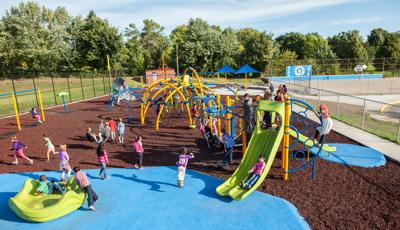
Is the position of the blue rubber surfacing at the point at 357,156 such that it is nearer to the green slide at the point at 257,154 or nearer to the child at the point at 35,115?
the green slide at the point at 257,154

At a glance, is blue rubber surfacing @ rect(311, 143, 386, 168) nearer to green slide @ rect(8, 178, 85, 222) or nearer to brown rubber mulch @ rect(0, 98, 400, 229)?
brown rubber mulch @ rect(0, 98, 400, 229)

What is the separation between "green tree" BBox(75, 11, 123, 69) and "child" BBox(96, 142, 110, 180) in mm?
43244

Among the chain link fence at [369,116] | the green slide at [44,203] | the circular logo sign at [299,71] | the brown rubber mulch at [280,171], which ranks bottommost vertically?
the chain link fence at [369,116]

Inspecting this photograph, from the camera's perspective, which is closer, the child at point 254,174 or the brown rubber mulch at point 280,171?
the brown rubber mulch at point 280,171

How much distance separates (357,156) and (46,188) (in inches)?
436

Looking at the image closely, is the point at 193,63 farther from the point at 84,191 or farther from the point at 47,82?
the point at 84,191

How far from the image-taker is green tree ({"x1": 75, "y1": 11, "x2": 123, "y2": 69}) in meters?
49.5

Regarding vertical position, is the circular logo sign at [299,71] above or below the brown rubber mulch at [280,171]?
above

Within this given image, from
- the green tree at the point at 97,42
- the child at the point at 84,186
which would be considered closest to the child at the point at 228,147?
the child at the point at 84,186

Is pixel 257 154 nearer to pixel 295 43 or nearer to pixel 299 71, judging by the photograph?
pixel 299 71

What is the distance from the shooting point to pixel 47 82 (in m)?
45.2

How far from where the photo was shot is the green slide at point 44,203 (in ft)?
25.0

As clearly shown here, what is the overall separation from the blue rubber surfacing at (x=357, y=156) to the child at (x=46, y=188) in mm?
9216

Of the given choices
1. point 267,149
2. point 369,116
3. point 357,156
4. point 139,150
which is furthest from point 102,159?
point 369,116
